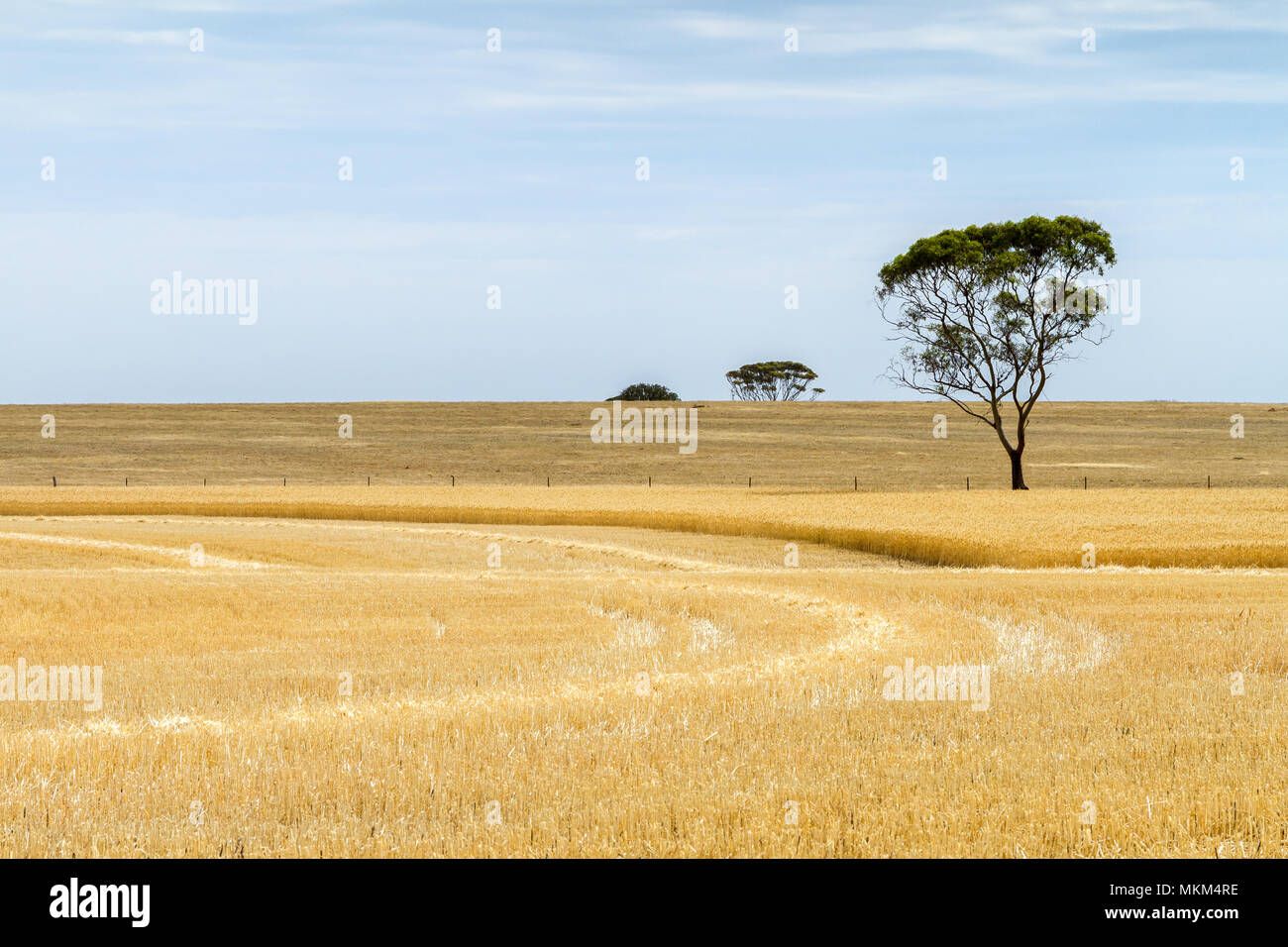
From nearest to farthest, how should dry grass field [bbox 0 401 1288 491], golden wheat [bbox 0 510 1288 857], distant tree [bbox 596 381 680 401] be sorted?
golden wheat [bbox 0 510 1288 857], dry grass field [bbox 0 401 1288 491], distant tree [bbox 596 381 680 401]

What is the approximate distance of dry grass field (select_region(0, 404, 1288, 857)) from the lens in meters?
7.99


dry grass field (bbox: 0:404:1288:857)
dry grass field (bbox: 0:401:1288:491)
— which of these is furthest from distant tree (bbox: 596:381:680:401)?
dry grass field (bbox: 0:404:1288:857)

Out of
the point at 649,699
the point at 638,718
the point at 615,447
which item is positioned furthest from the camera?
the point at 615,447

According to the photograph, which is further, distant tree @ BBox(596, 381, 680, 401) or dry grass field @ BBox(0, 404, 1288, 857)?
distant tree @ BBox(596, 381, 680, 401)

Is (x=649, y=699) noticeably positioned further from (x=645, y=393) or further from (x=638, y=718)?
(x=645, y=393)

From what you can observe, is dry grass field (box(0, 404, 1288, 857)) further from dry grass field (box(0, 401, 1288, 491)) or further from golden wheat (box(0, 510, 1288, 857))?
dry grass field (box(0, 401, 1288, 491))

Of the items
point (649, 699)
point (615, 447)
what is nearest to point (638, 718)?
point (649, 699)

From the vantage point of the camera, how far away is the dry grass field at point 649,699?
799 cm

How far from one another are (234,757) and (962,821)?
19.1 ft

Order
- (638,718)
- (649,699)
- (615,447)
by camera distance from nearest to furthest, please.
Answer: (638,718)
(649,699)
(615,447)

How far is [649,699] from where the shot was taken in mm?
12516

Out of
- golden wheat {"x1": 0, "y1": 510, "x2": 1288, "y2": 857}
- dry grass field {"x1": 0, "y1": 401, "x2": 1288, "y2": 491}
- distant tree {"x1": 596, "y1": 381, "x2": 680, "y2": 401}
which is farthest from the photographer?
distant tree {"x1": 596, "y1": 381, "x2": 680, "y2": 401}

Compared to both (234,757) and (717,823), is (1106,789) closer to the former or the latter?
(717,823)

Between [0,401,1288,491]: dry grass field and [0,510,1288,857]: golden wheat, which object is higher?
[0,401,1288,491]: dry grass field
